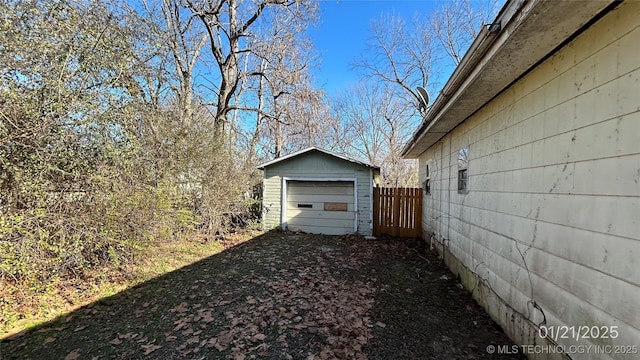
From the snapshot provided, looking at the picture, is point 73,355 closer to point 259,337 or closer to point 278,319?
point 259,337

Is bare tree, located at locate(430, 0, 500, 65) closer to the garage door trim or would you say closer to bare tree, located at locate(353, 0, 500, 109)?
bare tree, located at locate(353, 0, 500, 109)

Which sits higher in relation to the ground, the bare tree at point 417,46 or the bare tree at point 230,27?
the bare tree at point 417,46

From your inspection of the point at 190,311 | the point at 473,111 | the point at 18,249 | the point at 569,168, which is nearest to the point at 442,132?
the point at 473,111

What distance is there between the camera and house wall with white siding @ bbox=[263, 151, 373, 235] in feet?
28.8

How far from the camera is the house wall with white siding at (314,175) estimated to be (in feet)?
28.8

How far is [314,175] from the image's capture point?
9070 mm

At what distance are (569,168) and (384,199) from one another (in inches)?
273

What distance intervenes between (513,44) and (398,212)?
7038mm

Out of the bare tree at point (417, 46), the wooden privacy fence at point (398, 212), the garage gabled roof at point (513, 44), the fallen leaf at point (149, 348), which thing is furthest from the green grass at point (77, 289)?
the bare tree at point (417, 46)

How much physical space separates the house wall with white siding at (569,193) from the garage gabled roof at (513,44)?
0.37 ft

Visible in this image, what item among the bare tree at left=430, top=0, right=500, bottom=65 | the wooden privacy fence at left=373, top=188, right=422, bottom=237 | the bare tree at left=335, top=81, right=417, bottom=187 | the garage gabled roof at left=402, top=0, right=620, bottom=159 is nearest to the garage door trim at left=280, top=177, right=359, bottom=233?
the wooden privacy fence at left=373, top=188, right=422, bottom=237

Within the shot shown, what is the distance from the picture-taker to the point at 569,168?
2.16 metres
